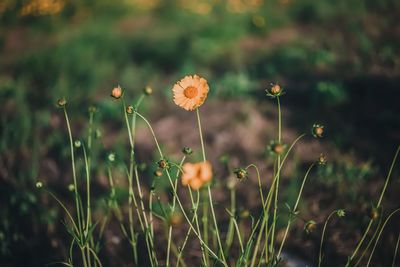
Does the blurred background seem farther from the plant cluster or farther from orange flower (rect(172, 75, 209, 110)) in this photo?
orange flower (rect(172, 75, 209, 110))

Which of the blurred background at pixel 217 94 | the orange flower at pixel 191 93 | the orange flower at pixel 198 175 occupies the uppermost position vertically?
the orange flower at pixel 191 93

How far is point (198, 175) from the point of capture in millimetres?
971

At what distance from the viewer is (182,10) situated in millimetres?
4613

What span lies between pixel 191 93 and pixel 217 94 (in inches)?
63.7

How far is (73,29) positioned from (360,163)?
3.78 meters

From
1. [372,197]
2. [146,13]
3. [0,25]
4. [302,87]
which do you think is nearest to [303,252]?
[372,197]

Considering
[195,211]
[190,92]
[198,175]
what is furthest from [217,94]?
[198,175]

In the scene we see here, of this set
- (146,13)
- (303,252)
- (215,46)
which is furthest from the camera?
(146,13)

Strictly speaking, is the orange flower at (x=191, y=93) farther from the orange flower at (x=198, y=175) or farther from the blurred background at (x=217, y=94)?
the blurred background at (x=217, y=94)

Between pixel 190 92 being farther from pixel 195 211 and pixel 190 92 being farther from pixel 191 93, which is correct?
pixel 195 211

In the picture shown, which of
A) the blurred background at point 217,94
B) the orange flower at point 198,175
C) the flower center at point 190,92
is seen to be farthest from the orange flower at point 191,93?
the blurred background at point 217,94

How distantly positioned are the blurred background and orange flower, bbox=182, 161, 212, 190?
0.34 metres

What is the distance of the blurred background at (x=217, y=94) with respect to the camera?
189cm

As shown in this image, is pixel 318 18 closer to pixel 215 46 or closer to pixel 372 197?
pixel 215 46
